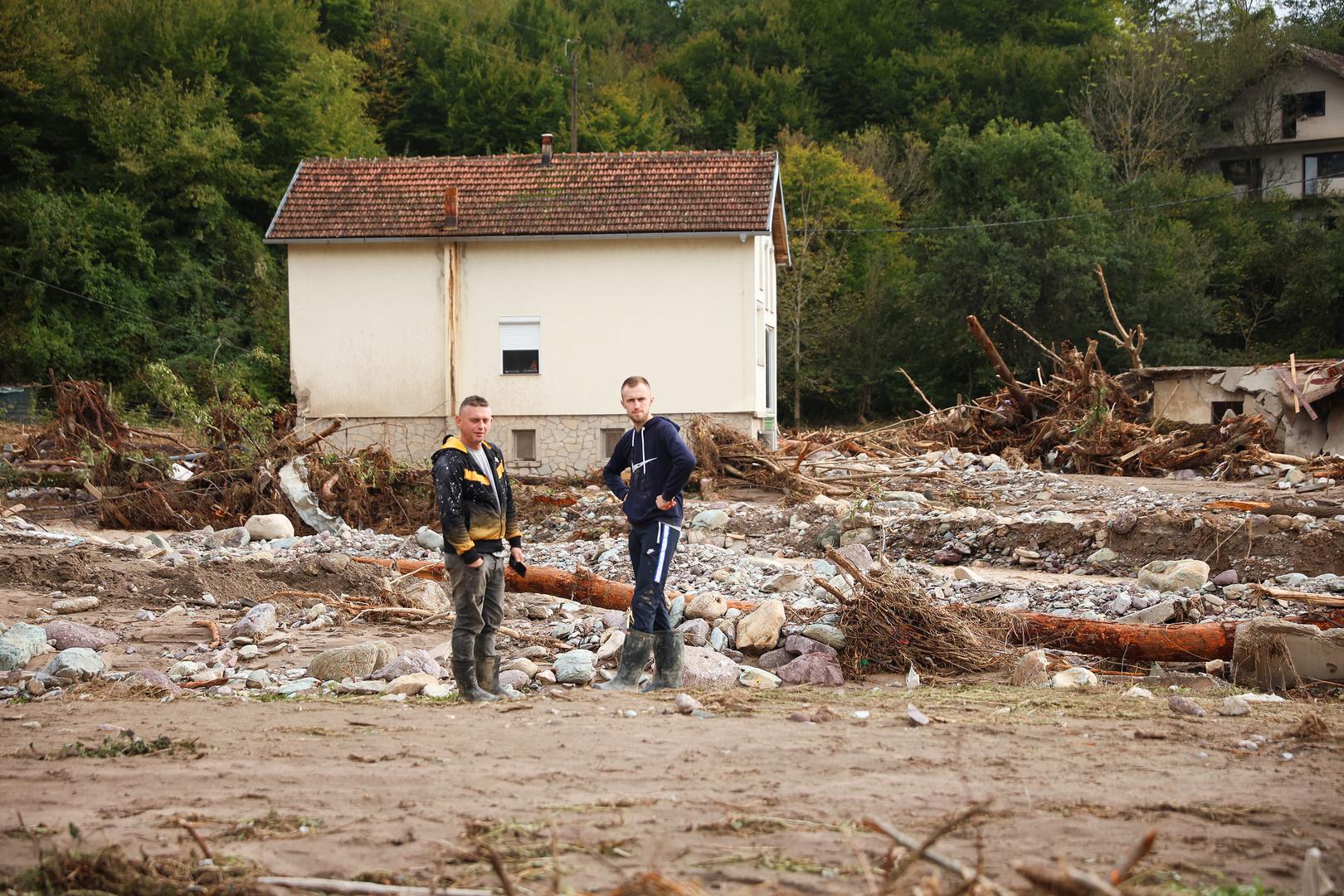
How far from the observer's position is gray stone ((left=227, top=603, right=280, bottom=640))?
10.5 meters

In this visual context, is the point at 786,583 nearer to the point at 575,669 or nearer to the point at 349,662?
the point at 575,669

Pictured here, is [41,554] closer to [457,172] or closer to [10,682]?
[10,682]

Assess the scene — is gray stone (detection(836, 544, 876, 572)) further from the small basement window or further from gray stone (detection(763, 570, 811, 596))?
the small basement window

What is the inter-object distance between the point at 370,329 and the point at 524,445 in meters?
4.05

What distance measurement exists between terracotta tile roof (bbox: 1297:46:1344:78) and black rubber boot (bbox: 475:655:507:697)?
47.9m

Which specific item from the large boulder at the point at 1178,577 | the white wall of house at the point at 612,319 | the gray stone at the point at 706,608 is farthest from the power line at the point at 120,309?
the large boulder at the point at 1178,577

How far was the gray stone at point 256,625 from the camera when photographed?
34.3ft

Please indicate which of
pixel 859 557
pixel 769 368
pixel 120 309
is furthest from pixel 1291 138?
pixel 859 557

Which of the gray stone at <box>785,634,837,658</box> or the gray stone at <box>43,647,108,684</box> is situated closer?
the gray stone at <box>43,647,108,684</box>

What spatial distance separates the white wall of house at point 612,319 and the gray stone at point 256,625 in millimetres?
15191

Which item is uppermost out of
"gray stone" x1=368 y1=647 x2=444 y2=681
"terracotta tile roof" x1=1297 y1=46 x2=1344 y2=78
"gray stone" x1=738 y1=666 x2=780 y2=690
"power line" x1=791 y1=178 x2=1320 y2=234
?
"terracotta tile roof" x1=1297 y1=46 x2=1344 y2=78

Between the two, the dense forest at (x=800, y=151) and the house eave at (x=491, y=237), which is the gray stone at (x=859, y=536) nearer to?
the house eave at (x=491, y=237)

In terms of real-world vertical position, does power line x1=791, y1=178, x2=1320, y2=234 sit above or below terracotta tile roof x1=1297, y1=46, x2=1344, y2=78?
below

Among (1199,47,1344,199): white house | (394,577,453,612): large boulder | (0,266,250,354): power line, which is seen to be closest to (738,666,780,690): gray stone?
(394,577,453,612): large boulder
